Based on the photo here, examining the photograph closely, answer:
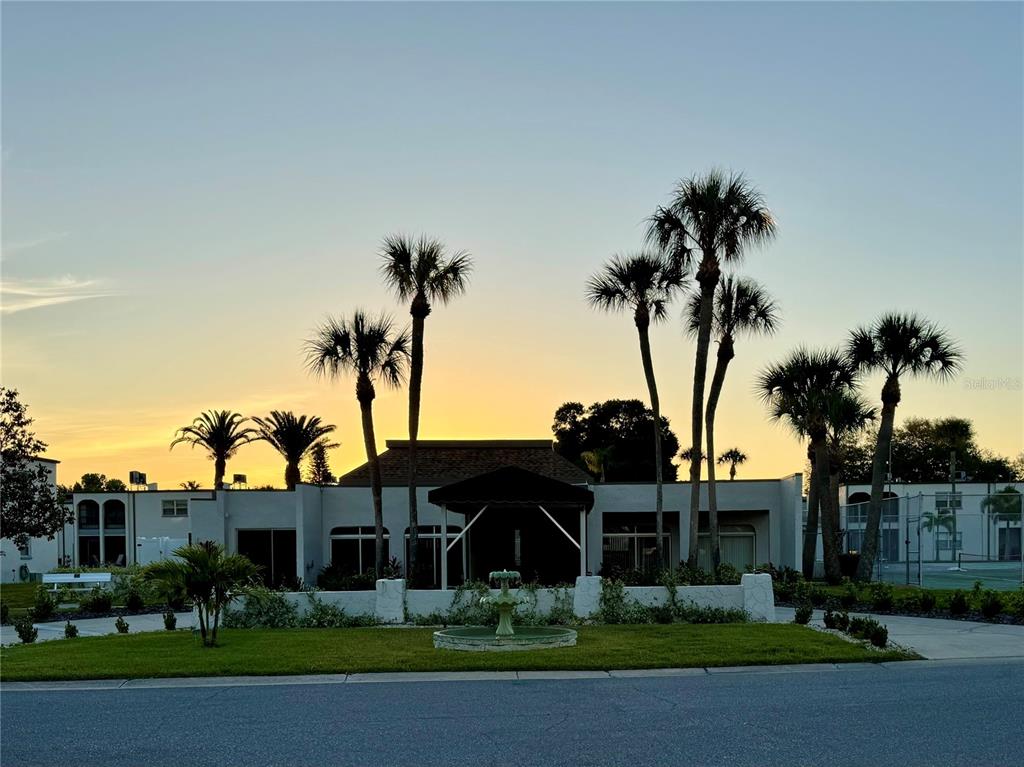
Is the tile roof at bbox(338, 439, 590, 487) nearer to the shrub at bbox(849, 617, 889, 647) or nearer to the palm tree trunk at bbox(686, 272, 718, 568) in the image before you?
the palm tree trunk at bbox(686, 272, 718, 568)

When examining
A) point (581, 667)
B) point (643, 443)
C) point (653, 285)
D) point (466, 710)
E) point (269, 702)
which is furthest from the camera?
point (643, 443)

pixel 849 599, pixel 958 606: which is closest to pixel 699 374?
pixel 849 599

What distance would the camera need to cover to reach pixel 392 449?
42.7m

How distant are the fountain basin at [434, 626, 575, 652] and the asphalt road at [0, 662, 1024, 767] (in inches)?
104

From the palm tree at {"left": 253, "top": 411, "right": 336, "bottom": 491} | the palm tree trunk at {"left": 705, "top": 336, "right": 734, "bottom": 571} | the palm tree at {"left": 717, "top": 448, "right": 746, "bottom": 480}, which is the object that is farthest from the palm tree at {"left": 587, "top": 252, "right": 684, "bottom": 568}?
the palm tree at {"left": 717, "top": 448, "right": 746, "bottom": 480}

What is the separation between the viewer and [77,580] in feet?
107

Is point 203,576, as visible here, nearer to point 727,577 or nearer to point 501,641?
point 501,641

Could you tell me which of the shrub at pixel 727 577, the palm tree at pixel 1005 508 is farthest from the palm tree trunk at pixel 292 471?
the shrub at pixel 727 577

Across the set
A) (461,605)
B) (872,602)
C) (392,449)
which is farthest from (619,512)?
(461,605)

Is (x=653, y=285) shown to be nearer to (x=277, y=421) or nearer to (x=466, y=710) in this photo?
(x=466, y=710)

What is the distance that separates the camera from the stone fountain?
18.4 meters

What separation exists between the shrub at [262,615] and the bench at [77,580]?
40.0 feet

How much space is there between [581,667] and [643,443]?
6821 centimetres

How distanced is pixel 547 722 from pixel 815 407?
27.6 m
